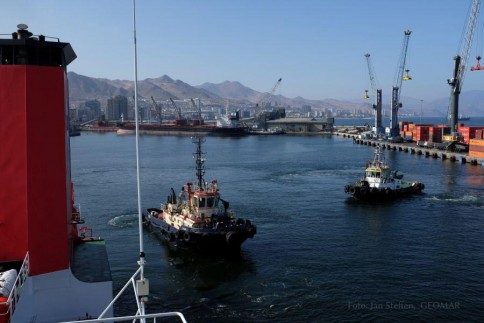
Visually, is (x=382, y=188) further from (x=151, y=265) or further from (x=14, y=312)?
(x=14, y=312)

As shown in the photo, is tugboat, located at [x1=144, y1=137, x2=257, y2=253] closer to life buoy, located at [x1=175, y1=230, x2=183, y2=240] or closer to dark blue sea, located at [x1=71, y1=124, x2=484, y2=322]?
life buoy, located at [x1=175, y1=230, x2=183, y2=240]

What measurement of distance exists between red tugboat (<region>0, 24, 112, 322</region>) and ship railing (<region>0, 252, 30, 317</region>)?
57mm

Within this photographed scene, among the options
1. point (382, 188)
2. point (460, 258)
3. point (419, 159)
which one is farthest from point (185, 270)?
point (419, 159)

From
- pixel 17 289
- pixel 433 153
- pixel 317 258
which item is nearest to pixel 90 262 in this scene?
pixel 17 289

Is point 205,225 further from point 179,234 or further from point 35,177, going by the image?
point 35,177

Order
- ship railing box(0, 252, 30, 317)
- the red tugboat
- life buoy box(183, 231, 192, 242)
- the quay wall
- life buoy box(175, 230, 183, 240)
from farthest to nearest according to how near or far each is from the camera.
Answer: the quay wall → life buoy box(175, 230, 183, 240) → life buoy box(183, 231, 192, 242) → the red tugboat → ship railing box(0, 252, 30, 317)

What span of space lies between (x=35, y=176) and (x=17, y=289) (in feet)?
8.73

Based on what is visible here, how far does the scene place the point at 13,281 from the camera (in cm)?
960

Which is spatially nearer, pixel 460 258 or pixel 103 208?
pixel 460 258

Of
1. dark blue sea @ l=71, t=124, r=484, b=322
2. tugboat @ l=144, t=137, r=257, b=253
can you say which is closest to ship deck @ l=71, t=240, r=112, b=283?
dark blue sea @ l=71, t=124, r=484, b=322

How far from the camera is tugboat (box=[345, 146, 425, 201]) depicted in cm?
5169

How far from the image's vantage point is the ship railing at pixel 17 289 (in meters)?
8.74

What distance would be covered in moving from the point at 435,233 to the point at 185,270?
20.1 m

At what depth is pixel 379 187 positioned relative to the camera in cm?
5288
